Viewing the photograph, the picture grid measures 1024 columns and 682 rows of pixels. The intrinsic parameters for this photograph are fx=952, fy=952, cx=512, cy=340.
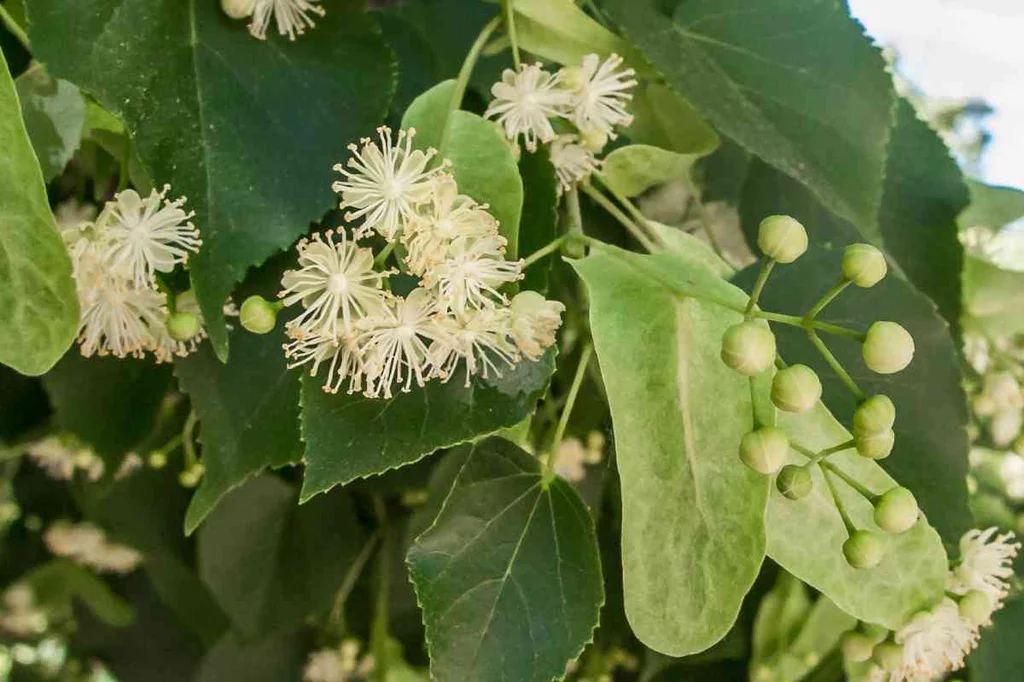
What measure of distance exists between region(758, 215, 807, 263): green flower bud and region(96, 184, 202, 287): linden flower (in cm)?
21

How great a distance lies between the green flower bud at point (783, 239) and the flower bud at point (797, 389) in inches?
1.8

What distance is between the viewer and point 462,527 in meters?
0.38

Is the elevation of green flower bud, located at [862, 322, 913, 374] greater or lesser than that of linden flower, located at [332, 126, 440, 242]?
lesser

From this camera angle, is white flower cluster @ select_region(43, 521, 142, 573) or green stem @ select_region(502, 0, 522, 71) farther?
white flower cluster @ select_region(43, 521, 142, 573)

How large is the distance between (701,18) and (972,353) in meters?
0.34

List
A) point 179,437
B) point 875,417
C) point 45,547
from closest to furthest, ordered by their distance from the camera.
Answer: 1. point 875,417
2. point 179,437
3. point 45,547

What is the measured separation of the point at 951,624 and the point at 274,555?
17.0 inches

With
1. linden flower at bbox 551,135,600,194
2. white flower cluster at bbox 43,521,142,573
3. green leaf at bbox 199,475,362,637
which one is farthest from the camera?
white flower cluster at bbox 43,521,142,573

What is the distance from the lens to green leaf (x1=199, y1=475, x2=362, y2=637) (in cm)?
64

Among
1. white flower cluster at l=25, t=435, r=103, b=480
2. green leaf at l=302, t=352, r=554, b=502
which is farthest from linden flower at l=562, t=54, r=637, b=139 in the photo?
white flower cluster at l=25, t=435, r=103, b=480

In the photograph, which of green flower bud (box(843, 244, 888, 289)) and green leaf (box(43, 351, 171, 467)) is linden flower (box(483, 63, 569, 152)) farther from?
green leaf (box(43, 351, 171, 467))

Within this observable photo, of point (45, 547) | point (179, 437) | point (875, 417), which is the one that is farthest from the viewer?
point (45, 547)

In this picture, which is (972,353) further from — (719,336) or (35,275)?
(35,275)

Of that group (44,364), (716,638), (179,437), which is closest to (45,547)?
(179,437)
